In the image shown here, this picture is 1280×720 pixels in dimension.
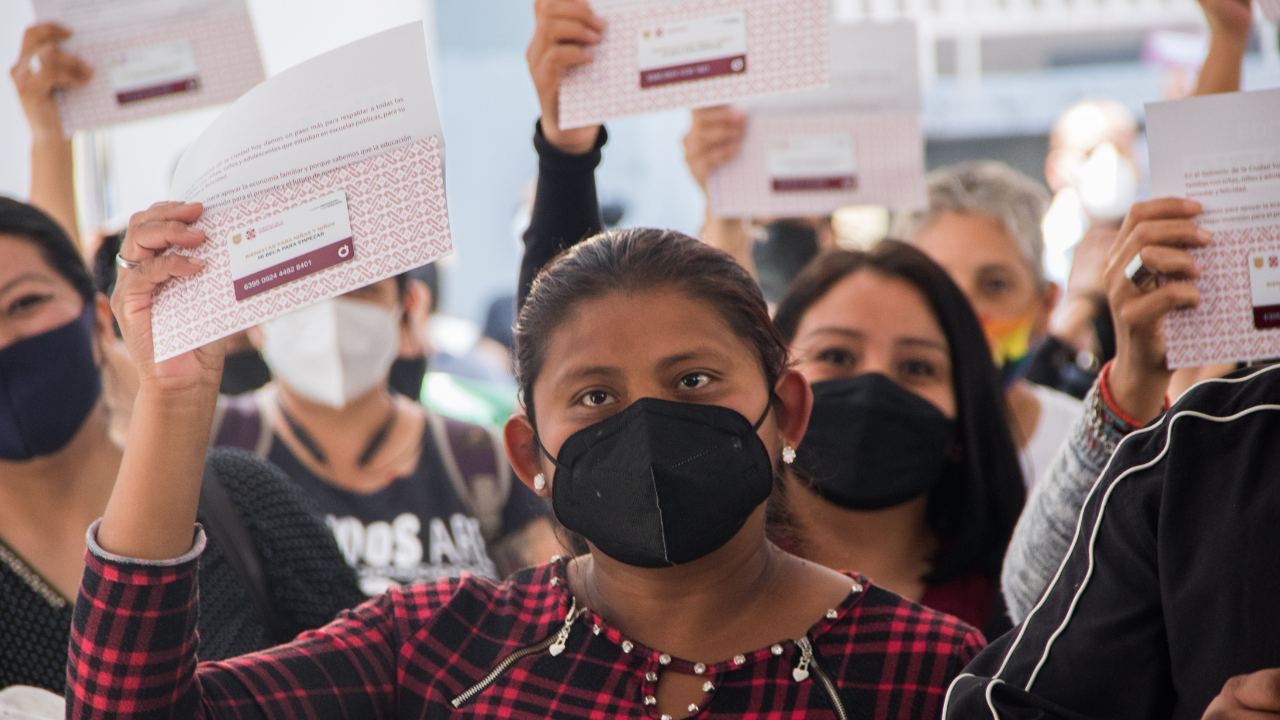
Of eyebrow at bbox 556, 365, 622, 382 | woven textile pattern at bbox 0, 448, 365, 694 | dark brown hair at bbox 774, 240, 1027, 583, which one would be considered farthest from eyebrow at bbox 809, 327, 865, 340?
woven textile pattern at bbox 0, 448, 365, 694

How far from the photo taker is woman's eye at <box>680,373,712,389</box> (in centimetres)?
165

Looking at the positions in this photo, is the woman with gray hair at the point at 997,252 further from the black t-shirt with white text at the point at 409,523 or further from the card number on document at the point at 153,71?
the card number on document at the point at 153,71

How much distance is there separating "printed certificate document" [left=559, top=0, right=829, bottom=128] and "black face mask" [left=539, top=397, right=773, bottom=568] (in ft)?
2.36

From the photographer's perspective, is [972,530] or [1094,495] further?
[972,530]

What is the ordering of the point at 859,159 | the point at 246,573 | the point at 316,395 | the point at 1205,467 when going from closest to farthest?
the point at 1205,467, the point at 246,573, the point at 859,159, the point at 316,395

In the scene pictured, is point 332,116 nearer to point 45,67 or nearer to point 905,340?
point 905,340

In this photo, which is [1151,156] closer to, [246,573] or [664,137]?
[246,573]

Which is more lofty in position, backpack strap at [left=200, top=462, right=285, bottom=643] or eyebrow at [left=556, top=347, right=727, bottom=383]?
eyebrow at [left=556, top=347, right=727, bottom=383]

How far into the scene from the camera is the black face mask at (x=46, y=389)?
2.26m

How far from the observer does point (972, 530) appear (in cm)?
245

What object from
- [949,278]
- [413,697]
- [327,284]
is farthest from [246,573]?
[949,278]

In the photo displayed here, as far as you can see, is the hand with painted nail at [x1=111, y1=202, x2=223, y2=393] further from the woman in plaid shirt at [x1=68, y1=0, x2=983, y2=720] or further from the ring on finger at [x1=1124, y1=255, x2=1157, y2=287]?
the ring on finger at [x1=1124, y1=255, x2=1157, y2=287]

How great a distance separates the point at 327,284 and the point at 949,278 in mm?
1636

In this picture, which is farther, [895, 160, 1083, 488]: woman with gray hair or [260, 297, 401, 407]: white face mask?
[895, 160, 1083, 488]: woman with gray hair
